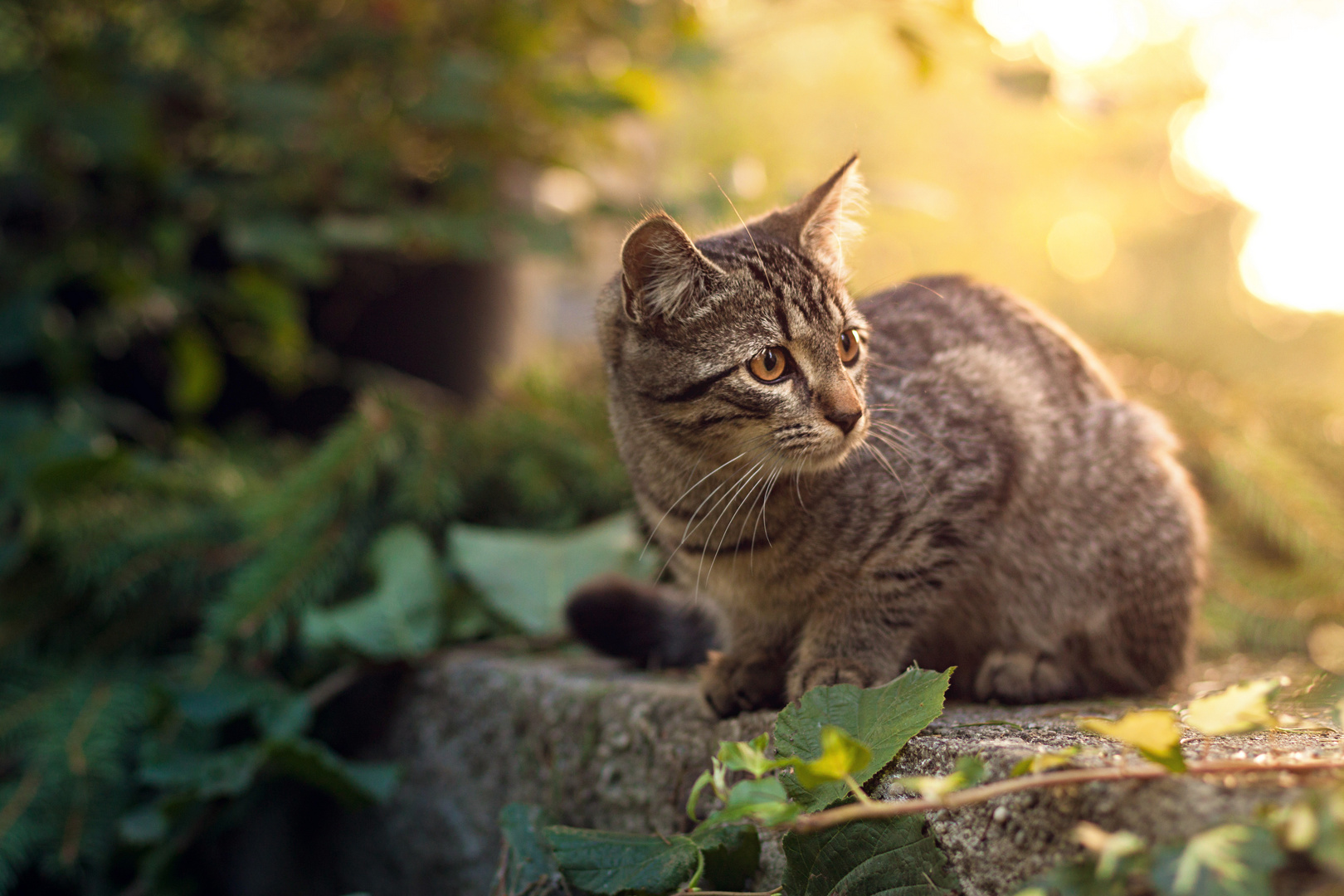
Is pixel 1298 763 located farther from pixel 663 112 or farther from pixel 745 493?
pixel 663 112

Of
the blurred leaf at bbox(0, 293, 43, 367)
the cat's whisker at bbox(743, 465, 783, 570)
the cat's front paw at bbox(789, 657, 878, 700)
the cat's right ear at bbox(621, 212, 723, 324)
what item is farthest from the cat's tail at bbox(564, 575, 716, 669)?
the blurred leaf at bbox(0, 293, 43, 367)

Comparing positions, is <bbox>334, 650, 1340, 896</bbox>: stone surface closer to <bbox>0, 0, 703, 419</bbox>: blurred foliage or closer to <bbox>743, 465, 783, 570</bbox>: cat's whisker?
<bbox>743, 465, 783, 570</bbox>: cat's whisker

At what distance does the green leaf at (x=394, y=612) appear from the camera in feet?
6.61

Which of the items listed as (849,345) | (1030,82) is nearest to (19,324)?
(849,345)

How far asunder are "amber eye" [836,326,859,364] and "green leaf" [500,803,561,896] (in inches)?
36.5


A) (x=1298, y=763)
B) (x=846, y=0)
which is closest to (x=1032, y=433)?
(x=1298, y=763)

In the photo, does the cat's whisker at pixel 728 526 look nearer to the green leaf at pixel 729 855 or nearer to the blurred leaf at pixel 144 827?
the green leaf at pixel 729 855

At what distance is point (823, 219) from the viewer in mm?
1832

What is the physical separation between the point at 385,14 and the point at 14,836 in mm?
2497

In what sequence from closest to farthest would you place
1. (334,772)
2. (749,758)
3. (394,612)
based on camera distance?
(749,758)
(334,772)
(394,612)

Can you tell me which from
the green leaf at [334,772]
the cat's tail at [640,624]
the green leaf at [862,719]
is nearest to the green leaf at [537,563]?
the cat's tail at [640,624]

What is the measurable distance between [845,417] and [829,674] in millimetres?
423

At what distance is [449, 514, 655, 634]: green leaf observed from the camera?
2141mm

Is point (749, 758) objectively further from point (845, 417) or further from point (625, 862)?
point (845, 417)
